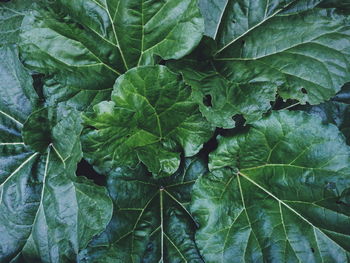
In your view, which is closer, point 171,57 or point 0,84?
point 171,57

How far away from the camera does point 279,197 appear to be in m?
1.21


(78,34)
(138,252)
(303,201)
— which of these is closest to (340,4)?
(303,201)

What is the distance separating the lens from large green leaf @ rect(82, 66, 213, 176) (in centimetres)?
112

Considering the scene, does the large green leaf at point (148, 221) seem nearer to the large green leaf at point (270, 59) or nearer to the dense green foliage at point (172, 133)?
the dense green foliage at point (172, 133)

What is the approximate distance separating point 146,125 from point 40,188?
1.28 ft

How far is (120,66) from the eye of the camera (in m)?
1.28

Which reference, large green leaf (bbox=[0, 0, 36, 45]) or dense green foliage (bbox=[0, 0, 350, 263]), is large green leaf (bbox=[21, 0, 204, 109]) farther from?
large green leaf (bbox=[0, 0, 36, 45])

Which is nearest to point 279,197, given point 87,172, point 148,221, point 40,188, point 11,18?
point 148,221

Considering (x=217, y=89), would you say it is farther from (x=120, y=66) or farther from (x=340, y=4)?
(x=340, y=4)

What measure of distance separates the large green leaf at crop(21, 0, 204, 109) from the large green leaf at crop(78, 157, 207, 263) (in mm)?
321

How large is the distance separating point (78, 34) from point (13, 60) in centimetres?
26

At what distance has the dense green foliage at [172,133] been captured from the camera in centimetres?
114

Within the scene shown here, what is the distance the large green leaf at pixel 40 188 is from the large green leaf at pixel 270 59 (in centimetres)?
41

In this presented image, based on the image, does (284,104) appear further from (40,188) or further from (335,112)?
(40,188)
